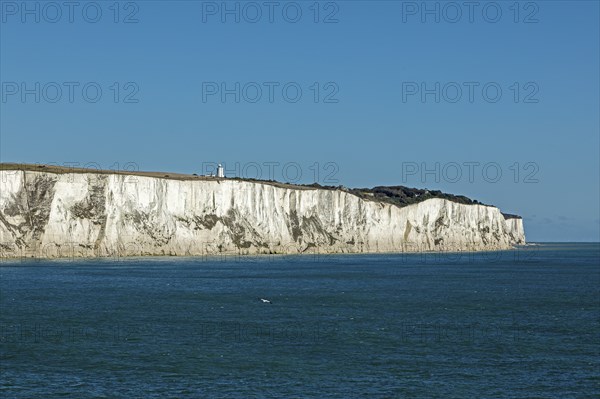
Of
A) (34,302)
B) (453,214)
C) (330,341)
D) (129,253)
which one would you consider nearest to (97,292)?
(34,302)

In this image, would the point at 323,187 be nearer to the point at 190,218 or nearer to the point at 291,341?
the point at 190,218

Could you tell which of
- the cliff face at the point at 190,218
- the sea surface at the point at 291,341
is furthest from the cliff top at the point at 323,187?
the sea surface at the point at 291,341

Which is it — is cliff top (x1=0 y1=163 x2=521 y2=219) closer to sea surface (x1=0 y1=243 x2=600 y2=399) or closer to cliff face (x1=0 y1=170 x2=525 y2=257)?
cliff face (x1=0 y1=170 x2=525 y2=257)

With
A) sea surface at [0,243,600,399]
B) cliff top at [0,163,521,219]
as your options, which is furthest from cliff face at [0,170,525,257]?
sea surface at [0,243,600,399]

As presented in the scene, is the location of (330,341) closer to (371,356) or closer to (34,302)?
(371,356)

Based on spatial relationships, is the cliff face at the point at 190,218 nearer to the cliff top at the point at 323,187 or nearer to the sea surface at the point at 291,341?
the cliff top at the point at 323,187

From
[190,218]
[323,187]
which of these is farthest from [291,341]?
[323,187]
